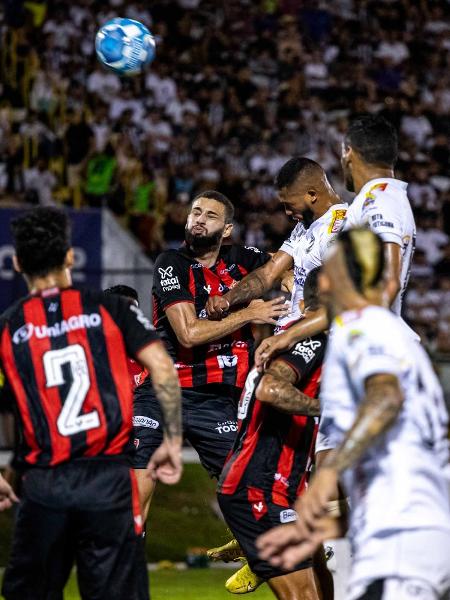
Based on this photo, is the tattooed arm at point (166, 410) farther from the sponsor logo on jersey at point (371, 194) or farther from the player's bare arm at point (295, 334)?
the sponsor logo on jersey at point (371, 194)

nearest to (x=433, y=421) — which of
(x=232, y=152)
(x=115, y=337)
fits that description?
(x=115, y=337)

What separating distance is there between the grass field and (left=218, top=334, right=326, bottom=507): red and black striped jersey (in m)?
2.73

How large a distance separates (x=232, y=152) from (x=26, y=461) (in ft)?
44.3

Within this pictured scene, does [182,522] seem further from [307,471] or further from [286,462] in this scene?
[286,462]

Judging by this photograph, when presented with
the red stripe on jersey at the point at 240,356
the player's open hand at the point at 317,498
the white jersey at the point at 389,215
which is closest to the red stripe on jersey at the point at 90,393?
the player's open hand at the point at 317,498

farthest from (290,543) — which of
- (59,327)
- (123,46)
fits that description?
(123,46)

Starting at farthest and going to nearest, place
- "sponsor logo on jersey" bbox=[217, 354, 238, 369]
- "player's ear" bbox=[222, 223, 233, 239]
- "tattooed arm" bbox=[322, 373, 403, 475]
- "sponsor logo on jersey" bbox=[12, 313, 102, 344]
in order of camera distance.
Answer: "player's ear" bbox=[222, 223, 233, 239] → "sponsor logo on jersey" bbox=[217, 354, 238, 369] → "sponsor logo on jersey" bbox=[12, 313, 102, 344] → "tattooed arm" bbox=[322, 373, 403, 475]

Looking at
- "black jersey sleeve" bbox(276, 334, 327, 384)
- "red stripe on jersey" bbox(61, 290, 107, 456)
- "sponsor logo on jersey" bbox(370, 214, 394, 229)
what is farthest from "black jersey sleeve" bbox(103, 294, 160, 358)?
"sponsor logo on jersey" bbox(370, 214, 394, 229)

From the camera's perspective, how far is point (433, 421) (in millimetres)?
4273

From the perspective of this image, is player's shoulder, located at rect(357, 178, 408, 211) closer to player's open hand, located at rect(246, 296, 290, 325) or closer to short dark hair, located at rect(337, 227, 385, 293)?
player's open hand, located at rect(246, 296, 290, 325)

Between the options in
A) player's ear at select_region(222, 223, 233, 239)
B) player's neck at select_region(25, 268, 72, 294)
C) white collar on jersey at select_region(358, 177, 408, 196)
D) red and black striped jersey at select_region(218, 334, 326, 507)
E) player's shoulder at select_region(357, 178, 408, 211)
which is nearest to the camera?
player's neck at select_region(25, 268, 72, 294)

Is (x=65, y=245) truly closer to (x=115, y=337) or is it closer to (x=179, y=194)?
(x=115, y=337)

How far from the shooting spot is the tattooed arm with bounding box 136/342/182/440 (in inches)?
202

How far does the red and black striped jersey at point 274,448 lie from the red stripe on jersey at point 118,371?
1495 millimetres
